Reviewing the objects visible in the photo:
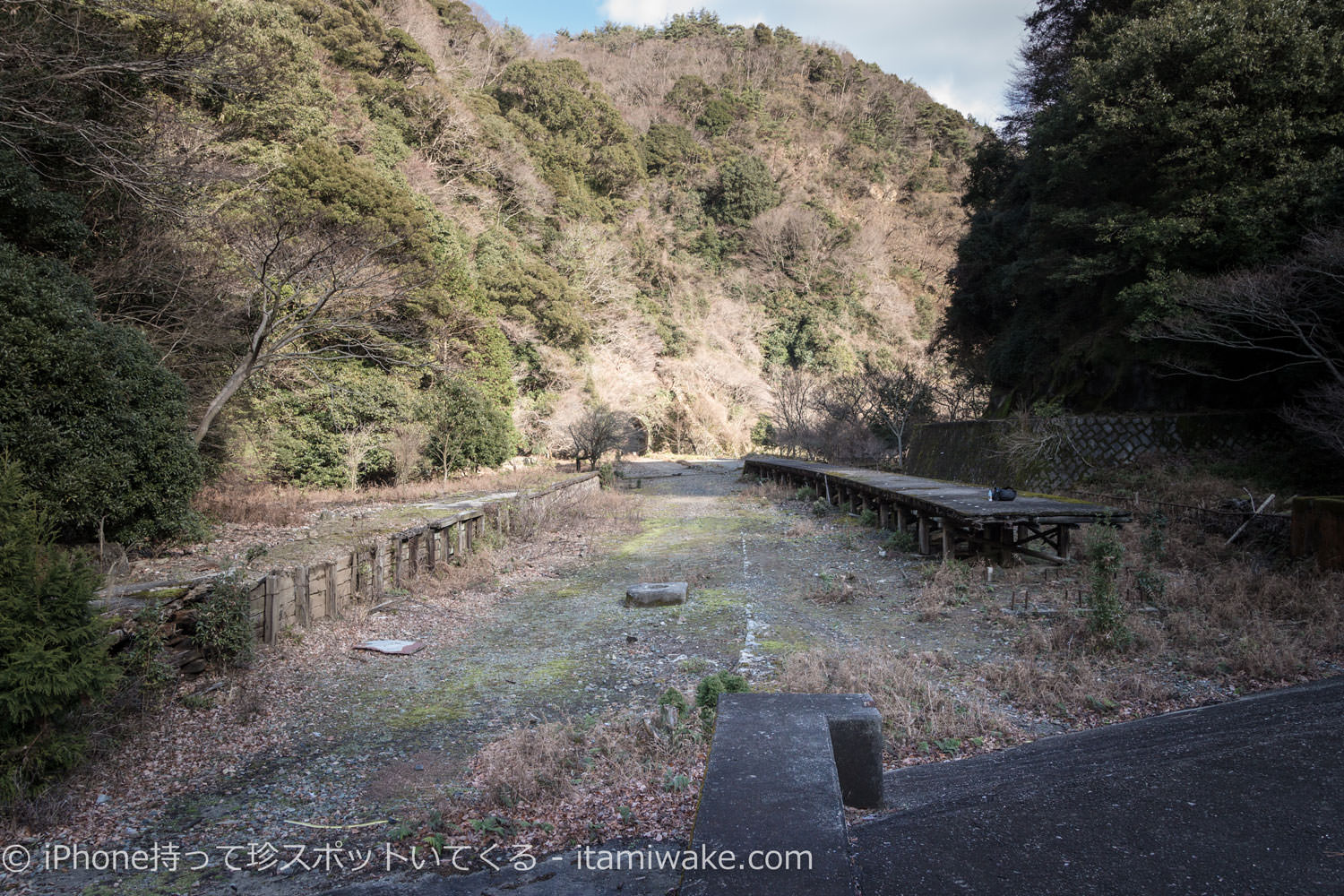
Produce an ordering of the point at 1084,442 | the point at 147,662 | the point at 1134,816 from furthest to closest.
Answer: the point at 1084,442, the point at 147,662, the point at 1134,816

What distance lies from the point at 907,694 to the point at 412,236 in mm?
18264

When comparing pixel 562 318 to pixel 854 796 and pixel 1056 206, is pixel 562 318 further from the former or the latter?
pixel 854 796

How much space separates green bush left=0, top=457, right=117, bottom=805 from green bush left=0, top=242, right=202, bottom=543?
2869 millimetres

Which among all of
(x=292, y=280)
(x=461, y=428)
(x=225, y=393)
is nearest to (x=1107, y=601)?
(x=225, y=393)

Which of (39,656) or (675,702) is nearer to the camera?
(39,656)

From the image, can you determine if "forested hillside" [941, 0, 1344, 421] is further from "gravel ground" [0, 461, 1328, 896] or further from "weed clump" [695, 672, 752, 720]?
"weed clump" [695, 672, 752, 720]

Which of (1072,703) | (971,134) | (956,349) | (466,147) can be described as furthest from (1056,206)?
(971,134)

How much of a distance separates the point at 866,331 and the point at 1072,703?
3950cm

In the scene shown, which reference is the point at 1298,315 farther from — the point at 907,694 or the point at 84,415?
the point at 84,415

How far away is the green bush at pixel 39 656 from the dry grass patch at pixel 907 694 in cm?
402

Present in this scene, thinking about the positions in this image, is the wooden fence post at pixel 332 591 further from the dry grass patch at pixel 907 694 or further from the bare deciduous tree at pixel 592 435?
the bare deciduous tree at pixel 592 435

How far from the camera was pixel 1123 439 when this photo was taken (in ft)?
44.5

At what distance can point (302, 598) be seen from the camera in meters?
6.32

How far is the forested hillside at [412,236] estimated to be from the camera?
7742 millimetres
